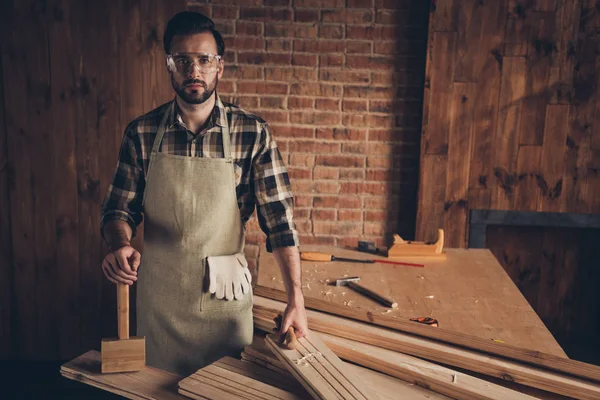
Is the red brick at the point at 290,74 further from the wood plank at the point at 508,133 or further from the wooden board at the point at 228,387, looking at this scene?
the wooden board at the point at 228,387

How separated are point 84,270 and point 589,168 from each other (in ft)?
10.3

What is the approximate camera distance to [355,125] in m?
3.52

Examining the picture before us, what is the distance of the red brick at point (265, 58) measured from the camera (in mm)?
3461

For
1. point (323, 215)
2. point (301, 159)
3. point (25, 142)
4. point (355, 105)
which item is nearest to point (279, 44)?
point (355, 105)

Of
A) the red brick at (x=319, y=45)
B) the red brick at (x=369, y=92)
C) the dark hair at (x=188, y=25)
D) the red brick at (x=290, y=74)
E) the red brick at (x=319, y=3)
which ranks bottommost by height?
the red brick at (x=369, y=92)

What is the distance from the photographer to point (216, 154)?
2.16 m

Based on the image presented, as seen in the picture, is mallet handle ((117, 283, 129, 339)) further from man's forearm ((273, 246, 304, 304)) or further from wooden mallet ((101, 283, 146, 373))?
man's forearm ((273, 246, 304, 304))

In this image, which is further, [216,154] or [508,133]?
[508,133]

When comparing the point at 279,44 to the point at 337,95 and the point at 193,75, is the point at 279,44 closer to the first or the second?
the point at 337,95

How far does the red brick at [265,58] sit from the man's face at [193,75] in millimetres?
1413

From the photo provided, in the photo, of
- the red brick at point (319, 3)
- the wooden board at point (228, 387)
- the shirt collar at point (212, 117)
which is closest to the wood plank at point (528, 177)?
the red brick at point (319, 3)

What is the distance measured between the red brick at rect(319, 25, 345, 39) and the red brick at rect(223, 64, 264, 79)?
0.42 meters

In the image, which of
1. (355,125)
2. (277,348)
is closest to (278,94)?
(355,125)

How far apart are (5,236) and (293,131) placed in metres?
1.92
